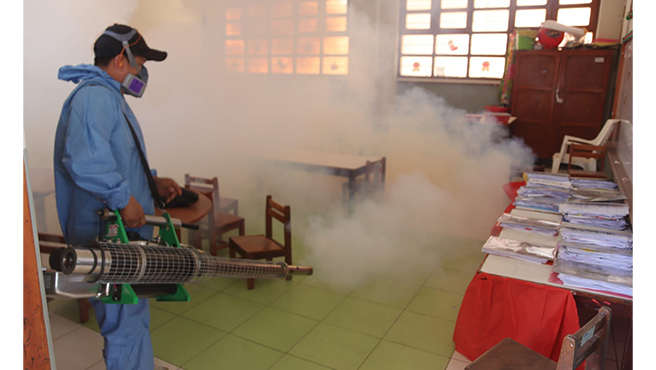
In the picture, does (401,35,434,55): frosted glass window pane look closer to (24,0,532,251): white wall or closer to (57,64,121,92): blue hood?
(24,0,532,251): white wall

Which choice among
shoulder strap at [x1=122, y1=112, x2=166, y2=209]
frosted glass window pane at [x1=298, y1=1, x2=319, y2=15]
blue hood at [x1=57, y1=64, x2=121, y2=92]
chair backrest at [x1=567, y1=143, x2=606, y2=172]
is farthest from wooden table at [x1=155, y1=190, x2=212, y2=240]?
chair backrest at [x1=567, y1=143, x2=606, y2=172]

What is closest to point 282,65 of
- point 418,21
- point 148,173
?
point 418,21

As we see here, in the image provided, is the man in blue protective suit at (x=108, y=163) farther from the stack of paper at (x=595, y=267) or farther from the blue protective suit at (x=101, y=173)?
the stack of paper at (x=595, y=267)

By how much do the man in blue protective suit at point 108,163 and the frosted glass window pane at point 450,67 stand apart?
5.37 metres

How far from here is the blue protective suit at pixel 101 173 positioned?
73.1 inches

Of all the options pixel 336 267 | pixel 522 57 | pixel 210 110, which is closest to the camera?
pixel 336 267

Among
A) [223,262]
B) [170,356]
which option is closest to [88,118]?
[223,262]

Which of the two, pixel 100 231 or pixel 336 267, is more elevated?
pixel 100 231

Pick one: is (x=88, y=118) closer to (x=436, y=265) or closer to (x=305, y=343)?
(x=305, y=343)

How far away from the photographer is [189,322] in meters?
2.83

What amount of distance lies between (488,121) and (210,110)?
10.5 feet

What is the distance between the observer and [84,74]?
6.50ft

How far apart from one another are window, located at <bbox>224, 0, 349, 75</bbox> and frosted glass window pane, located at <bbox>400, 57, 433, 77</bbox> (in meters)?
2.25

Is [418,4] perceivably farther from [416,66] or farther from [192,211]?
[192,211]
